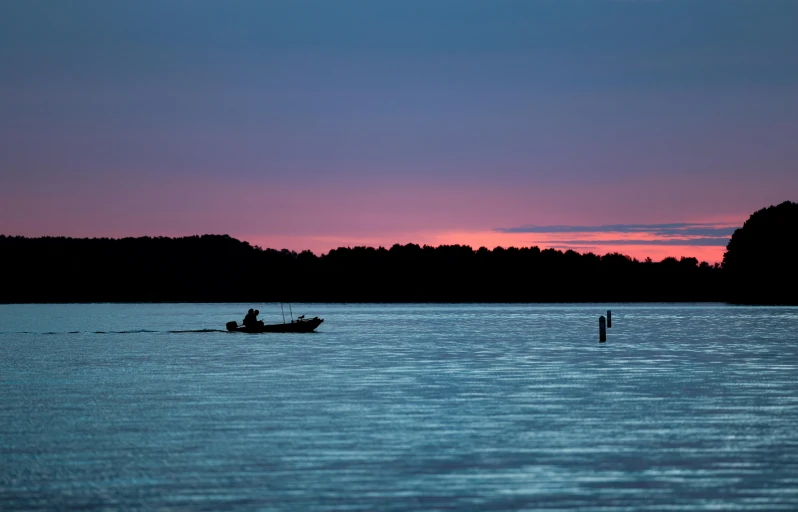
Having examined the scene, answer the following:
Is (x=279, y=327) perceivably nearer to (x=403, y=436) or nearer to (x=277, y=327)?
(x=277, y=327)

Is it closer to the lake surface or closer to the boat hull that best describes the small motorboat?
the boat hull

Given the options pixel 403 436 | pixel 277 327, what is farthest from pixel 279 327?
pixel 403 436

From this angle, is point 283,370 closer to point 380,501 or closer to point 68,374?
point 68,374

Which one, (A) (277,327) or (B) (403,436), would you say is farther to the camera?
(A) (277,327)

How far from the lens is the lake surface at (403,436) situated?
1892 cm

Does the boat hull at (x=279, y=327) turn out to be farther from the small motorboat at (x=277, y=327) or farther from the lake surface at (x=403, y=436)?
the lake surface at (x=403, y=436)

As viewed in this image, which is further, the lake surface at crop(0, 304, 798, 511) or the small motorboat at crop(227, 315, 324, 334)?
the small motorboat at crop(227, 315, 324, 334)

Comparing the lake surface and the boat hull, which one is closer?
the lake surface

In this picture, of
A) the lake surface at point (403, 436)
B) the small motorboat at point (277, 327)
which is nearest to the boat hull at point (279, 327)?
the small motorboat at point (277, 327)

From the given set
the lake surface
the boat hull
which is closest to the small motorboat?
the boat hull

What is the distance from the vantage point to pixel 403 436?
86.0 feet

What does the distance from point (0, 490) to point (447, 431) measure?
1139 cm

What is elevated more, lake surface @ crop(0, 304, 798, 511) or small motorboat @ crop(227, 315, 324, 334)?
small motorboat @ crop(227, 315, 324, 334)

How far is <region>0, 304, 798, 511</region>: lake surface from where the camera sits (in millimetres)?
18922
